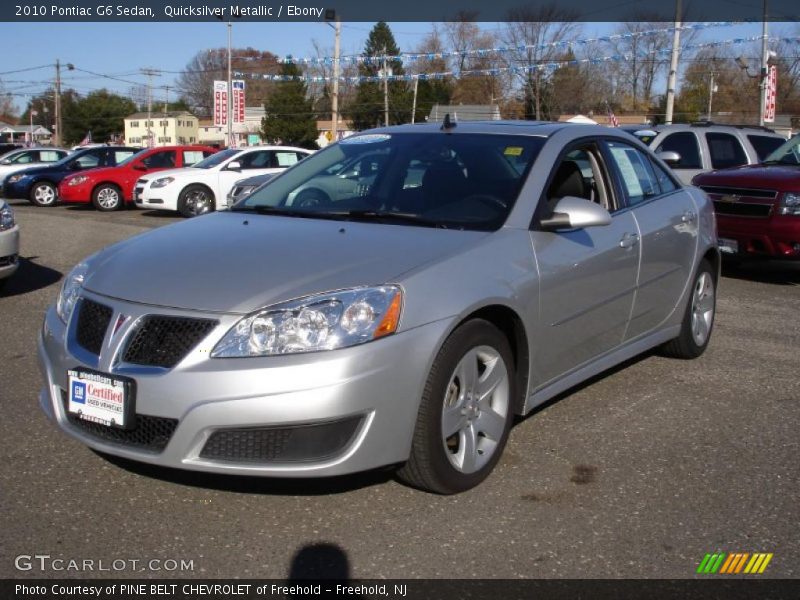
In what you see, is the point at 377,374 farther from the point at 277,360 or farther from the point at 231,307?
the point at 231,307

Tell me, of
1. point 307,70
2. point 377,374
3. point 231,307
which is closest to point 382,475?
point 377,374

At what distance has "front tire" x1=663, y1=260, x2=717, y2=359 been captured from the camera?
573 cm

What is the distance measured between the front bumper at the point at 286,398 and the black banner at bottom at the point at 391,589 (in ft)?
1.42

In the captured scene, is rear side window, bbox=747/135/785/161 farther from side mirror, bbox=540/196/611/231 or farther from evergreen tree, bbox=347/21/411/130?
evergreen tree, bbox=347/21/411/130

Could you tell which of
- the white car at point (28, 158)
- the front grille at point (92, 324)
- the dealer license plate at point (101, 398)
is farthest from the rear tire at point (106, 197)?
the dealer license plate at point (101, 398)

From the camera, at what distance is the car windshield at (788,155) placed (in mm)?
10406

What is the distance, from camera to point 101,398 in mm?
3291

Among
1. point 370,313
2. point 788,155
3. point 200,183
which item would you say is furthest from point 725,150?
point 370,313

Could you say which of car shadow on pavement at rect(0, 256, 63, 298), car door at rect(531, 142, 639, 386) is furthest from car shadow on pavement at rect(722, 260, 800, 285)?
car shadow on pavement at rect(0, 256, 63, 298)

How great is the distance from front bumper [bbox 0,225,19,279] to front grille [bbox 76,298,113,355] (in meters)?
4.91

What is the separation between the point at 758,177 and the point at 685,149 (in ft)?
9.50

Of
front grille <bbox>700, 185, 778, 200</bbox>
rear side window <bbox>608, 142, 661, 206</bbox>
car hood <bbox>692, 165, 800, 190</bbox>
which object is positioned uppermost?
rear side window <bbox>608, 142, 661, 206</bbox>

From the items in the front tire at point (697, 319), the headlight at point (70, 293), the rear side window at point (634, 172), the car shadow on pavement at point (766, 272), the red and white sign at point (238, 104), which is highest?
the red and white sign at point (238, 104)

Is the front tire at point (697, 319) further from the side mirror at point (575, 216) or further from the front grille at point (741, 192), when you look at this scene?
the front grille at point (741, 192)
